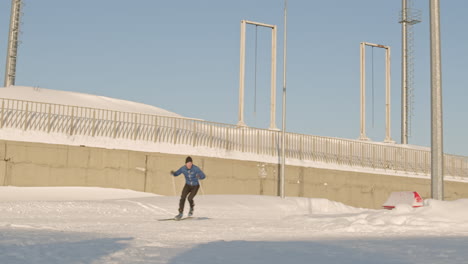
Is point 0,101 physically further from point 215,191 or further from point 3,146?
point 215,191

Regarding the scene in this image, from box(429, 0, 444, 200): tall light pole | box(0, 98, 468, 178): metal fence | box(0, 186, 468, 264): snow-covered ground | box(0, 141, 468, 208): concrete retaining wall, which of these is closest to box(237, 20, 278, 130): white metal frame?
box(0, 98, 468, 178): metal fence

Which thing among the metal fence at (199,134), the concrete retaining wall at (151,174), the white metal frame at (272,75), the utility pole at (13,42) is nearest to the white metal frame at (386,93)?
the metal fence at (199,134)

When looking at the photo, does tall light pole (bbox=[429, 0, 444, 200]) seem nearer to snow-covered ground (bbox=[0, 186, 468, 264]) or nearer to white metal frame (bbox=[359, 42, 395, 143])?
snow-covered ground (bbox=[0, 186, 468, 264])

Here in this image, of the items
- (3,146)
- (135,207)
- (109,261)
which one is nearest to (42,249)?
(109,261)

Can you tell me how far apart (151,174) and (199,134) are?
378cm

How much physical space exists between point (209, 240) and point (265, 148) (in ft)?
77.8

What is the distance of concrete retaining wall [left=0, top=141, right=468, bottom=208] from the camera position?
88.7 ft

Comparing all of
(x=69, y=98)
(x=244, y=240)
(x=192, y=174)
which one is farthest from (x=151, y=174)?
(x=244, y=240)

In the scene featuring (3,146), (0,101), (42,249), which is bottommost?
(42,249)

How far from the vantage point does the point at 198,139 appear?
106 feet

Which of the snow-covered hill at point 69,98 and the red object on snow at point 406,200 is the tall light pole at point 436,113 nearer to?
the red object on snow at point 406,200

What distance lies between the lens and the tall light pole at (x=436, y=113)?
20109 millimetres

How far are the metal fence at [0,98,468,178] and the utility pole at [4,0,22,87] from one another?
15892 mm

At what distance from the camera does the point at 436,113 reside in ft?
66.6
